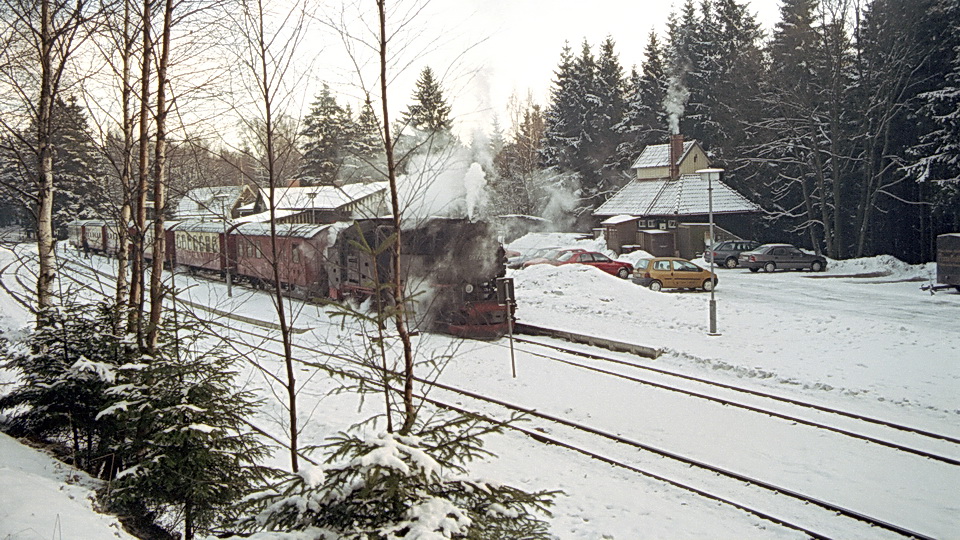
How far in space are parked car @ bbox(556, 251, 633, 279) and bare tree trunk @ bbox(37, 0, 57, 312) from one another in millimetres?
23241

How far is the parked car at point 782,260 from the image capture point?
3381cm

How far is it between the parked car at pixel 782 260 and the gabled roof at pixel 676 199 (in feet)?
16.1

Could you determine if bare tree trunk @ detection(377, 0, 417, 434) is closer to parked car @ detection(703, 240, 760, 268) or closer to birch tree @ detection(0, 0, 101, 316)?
birch tree @ detection(0, 0, 101, 316)

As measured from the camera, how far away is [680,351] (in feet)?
51.3

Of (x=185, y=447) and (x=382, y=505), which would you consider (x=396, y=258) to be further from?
(x=185, y=447)

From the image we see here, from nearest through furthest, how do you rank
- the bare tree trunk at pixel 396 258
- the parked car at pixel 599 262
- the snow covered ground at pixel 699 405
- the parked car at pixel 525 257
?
the bare tree trunk at pixel 396 258
the snow covered ground at pixel 699 405
the parked car at pixel 599 262
the parked car at pixel 525 257

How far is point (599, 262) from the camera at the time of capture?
100 ft

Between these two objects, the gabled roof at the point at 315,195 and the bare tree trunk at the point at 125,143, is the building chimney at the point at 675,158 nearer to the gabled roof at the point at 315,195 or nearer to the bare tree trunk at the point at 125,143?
the gabled roof at the point at 315,195

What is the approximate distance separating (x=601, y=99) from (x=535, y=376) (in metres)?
46.4

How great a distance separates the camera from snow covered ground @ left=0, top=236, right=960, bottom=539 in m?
7.41

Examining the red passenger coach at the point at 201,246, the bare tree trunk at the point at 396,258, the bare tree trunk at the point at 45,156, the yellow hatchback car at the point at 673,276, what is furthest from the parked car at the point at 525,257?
the bare tree trunk at the point at 396,258

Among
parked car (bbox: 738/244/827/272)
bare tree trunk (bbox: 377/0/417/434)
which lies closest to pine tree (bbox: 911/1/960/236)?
parked car (bbox: 738/244/827/272)

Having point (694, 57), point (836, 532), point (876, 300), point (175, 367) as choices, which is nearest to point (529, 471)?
point (836, 532)

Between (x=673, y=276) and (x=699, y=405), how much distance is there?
15035 mm
